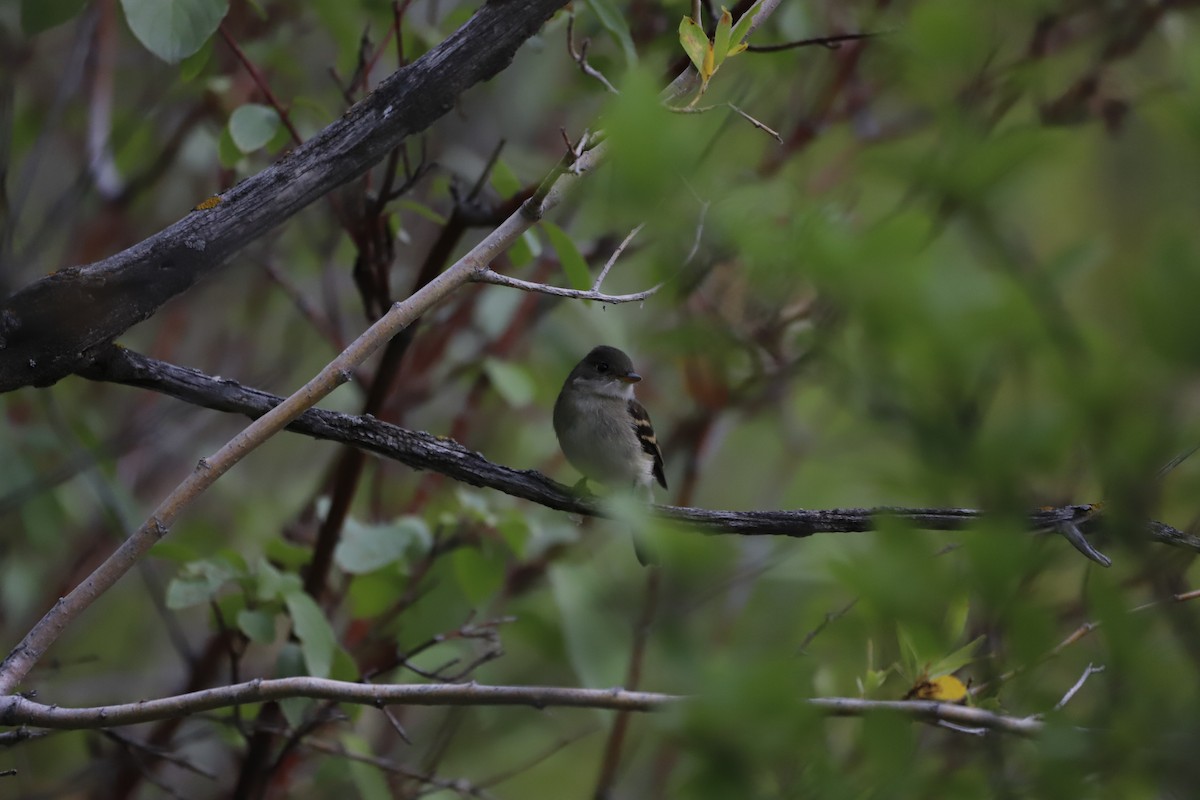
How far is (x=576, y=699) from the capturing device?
1.99 m

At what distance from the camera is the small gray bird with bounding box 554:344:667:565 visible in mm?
4367

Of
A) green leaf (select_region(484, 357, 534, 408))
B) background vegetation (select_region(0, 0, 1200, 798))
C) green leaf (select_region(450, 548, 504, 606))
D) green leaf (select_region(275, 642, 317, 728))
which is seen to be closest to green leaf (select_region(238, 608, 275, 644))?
background vegetation (select_region(0, 0, 1200, 798))

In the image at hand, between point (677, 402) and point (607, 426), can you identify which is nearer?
point (607, 426)

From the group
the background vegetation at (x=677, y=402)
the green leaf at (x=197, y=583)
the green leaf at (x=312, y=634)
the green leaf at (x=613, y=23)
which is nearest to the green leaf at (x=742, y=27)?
the background vegetation at (x=677, y=402)

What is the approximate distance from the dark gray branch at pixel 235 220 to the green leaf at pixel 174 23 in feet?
1.12

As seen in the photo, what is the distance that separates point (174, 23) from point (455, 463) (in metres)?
1.09

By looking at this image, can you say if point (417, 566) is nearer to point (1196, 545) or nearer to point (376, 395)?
point (376, 395)

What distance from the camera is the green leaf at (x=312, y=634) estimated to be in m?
2.77

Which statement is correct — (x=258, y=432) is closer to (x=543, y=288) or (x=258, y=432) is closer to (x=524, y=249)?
(x=543, y=288)

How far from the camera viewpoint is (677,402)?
18.9 ft

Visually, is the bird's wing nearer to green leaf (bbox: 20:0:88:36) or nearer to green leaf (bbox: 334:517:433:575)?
green leaf (bbox: 334:517:433:575)

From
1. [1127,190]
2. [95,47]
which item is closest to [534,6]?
[95,47]

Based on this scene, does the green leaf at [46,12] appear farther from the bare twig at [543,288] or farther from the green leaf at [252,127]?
the bare twig at [543,288]

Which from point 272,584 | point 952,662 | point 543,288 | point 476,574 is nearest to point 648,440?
point 476,574
